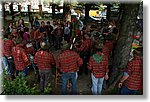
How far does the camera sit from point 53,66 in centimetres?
713

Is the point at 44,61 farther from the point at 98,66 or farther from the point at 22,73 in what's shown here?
the point at 98,66

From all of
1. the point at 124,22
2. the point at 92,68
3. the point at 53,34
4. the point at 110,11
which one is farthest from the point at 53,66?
the point at 110,11

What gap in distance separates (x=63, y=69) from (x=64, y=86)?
0.55m

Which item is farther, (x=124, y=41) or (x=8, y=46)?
(x=124, y=41)

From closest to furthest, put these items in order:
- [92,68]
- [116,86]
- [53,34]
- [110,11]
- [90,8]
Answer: [92,68] < [116,86] < [53,34] < [110,11] < [90,8]

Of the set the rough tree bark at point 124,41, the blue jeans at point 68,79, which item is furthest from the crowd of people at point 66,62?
the rough tree bark at point 124,41

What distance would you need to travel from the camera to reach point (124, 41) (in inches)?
307

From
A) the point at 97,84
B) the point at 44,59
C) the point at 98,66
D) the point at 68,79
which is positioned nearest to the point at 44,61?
the point at 44,59

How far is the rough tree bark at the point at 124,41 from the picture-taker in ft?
25.0

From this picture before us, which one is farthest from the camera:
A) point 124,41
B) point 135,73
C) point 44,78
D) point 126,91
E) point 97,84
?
point 124,41

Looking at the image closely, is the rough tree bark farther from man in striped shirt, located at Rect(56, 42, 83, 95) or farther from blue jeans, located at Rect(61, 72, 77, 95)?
man in striped shirt, located at Rect(56, 42, 83, 95)

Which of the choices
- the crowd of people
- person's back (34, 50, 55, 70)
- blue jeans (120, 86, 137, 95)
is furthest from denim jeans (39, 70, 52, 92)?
blue jeans (120, 86, 137, 95)

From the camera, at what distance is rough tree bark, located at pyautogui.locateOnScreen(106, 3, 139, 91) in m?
7.61

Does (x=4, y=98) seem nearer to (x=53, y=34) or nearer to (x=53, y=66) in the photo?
(x=53, y=66)
